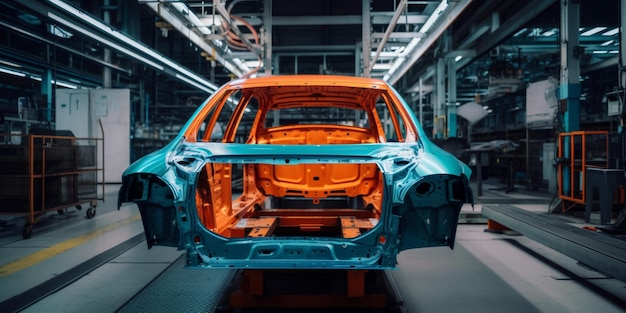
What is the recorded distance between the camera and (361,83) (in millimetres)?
2930

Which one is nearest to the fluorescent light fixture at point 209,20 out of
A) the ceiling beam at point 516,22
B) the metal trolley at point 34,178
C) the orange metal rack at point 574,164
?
the metal trolley at point 34,178

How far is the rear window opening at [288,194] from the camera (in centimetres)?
284

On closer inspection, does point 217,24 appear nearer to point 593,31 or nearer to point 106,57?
point 106,57

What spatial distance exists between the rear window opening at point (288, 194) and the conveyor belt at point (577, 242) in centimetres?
132

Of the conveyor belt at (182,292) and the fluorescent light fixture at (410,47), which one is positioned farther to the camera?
the fluorescent light fixture at (410,47)

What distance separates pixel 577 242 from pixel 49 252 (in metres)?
4.58

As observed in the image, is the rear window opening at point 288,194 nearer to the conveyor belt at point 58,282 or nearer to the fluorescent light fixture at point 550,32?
the conveyor belt at point 58,282

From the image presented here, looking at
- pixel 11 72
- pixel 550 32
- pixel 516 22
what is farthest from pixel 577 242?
pixel 11 72

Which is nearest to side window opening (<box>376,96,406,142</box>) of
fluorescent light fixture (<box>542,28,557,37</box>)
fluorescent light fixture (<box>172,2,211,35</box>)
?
fluorescent light fixture (<box>172,2,211,35</box>)

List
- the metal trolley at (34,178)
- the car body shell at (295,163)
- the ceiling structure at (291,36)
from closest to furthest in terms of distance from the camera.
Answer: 1. the car body shell at (295,163)
2. the metal trolley at (34,178)
3. the ceiling structure at (291,36)

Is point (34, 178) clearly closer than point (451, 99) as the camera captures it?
Yes

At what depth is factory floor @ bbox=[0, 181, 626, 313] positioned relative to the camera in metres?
2.65

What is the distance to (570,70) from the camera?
676 cm

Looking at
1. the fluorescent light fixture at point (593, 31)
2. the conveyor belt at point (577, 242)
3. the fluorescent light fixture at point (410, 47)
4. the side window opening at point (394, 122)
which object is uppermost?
the fluorescent light fixture at point (593, 31)
